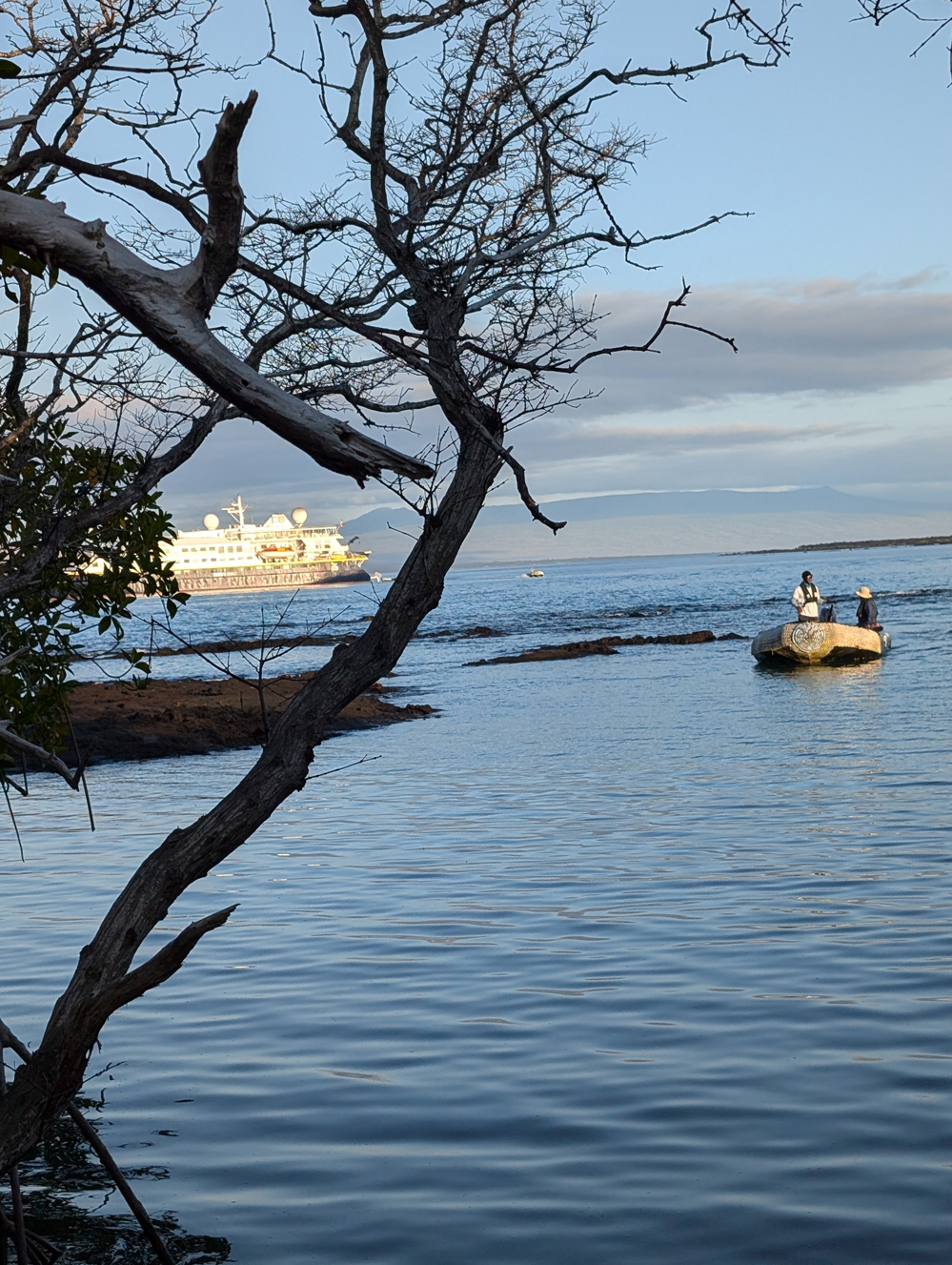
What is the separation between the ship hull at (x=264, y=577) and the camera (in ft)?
527

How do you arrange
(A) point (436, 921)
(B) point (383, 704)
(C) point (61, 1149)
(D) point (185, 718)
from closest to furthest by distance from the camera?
(C) point (61, 1149) < (A) point (436, 921) < (D) point (185, 718) < (B) point (383, 704)

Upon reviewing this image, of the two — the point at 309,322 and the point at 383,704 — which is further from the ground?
the point at 309,322

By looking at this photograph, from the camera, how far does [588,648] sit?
4088 cm

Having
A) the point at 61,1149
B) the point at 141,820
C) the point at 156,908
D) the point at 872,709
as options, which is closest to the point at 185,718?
the point at 141,820

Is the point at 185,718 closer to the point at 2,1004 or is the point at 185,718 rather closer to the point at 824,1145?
the point at 2,1004

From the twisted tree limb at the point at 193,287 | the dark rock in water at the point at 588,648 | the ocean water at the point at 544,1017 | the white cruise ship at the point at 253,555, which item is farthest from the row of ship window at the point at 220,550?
the twisted tree limb at the point at 193,287

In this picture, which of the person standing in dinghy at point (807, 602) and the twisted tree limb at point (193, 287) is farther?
the person standing in dinghy at point (807, 602)

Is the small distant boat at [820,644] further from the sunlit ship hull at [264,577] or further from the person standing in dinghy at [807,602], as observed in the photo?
the sunlit ship hull at [264,577]

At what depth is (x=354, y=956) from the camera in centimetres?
828

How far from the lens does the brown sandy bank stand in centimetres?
2147

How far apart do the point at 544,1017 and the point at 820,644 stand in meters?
24.0

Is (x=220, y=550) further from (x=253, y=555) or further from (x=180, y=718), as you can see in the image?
(x=180, y=718)

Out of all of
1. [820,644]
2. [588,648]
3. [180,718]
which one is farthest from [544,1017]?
[588,648]

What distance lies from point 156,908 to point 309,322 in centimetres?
245
